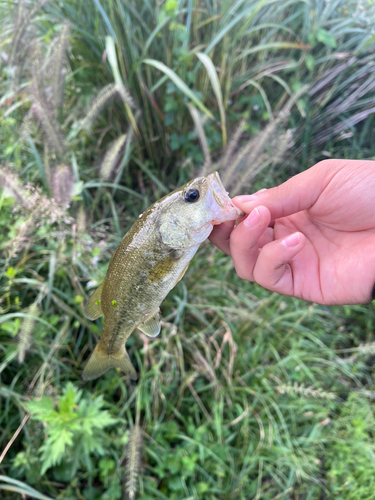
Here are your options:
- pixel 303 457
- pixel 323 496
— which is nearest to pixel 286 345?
pixel 303 457

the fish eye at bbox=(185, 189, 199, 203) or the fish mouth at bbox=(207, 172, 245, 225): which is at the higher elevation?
the fish eye at bbox=(185, 189, 199, 203)

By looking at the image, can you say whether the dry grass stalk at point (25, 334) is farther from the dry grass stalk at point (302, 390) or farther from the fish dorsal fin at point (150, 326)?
the dry grass stalk at point (302, 390)

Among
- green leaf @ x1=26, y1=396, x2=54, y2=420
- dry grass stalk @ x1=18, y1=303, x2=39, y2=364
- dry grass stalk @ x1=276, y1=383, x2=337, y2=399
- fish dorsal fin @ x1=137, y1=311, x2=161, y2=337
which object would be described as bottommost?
dry grass stalk @ x1=276, y1=383, x2=337, y2=399

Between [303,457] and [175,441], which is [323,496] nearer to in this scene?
[303,457]

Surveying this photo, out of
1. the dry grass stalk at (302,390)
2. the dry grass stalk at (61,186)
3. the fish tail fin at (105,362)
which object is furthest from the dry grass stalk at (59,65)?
the dry grass stalk at (302,390)

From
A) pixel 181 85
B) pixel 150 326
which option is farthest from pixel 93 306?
pixel 181 85

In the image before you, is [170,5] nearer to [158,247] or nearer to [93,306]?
[158,247]

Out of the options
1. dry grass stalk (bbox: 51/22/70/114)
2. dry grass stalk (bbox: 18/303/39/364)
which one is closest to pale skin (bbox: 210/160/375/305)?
dry grass stalk (bbox: 18/303/39/364)

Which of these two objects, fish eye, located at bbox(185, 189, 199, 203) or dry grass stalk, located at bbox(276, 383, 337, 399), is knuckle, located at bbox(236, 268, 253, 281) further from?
dry grass stalk, located at bbox(276, 383, 337, 399)
